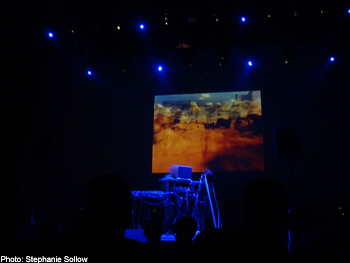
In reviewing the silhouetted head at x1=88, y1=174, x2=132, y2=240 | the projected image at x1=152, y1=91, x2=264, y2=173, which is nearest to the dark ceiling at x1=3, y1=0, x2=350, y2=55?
the projected image at x1=152, y1=91, x2=264, y2=173

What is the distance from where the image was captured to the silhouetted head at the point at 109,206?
1.43 meters

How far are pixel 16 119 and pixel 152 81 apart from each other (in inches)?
126

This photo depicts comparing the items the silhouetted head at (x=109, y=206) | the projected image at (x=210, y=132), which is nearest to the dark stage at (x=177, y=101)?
the projected image at (x=210, y=132)

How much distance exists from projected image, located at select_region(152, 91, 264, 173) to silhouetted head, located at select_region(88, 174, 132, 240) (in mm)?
5356

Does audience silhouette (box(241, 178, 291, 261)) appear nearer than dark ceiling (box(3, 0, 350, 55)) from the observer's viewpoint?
Yes

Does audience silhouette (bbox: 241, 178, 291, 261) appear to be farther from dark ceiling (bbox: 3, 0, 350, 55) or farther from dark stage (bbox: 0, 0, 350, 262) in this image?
dark ceiling (bbox: 3, 0, 350, 55)

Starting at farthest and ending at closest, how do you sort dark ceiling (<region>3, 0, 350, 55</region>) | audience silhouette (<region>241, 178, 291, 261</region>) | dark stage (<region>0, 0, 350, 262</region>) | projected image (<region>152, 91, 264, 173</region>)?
projected image (<region>152, 91, 264, 173</region>) < dark stage (<region>0, 0, 350, 262</region>) < dark ceiling (<region>3, 0, 350, 55</region>) < audience silhouette (<region>241, 178, 291, 261</region>)

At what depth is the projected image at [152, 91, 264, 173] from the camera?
22.2ft

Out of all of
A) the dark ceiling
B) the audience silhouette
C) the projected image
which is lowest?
the audience silhouette

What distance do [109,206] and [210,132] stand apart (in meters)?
5.63

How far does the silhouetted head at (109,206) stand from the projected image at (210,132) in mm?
5356

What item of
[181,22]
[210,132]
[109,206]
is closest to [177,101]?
[210,132]

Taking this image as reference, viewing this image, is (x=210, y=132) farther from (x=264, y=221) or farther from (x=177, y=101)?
(x=264, y=221)

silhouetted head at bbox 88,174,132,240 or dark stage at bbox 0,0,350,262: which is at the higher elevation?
dark stage at bbox 0,0,350,262
